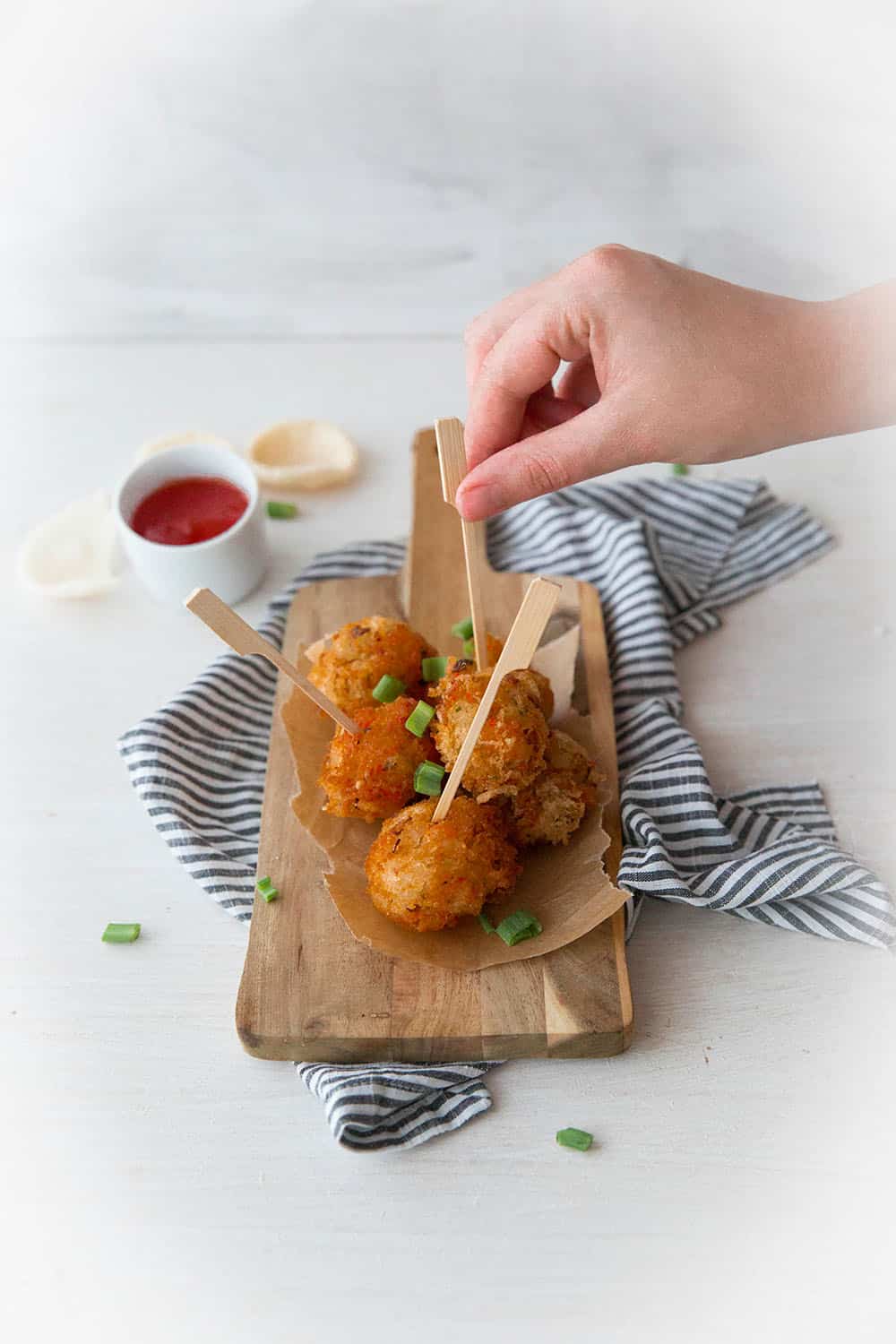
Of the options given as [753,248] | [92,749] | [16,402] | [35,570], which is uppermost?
[753,248]

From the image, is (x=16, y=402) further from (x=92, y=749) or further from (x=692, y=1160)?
(x=692, y=1160)

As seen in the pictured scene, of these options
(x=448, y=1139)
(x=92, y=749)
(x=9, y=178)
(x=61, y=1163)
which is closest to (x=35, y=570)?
(x=92, y=749)

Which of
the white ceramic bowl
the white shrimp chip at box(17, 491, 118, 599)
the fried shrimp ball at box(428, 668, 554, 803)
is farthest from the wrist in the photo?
the white shrimp chip at box(17, 491, 118, 599)

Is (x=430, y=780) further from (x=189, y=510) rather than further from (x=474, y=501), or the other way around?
(x=189, y=510)

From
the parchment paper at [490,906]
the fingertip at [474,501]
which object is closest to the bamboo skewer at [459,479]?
the fingertip at [474,501]

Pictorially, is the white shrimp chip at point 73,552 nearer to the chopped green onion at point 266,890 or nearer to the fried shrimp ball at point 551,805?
the chopped green onion at point 266,890

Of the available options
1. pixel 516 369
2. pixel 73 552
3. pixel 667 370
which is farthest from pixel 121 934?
pixel 667 370

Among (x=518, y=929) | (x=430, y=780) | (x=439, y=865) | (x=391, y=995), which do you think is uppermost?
(x=430, y=780)
